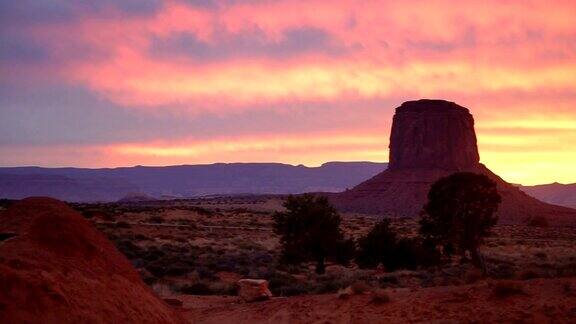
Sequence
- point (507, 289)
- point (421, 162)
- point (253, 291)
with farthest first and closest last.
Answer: point (421, 162), point (253, 291), point (507, 289)

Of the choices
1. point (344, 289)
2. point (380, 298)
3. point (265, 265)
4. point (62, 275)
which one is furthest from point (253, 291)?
point (265, 265)

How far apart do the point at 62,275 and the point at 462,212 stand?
71.0 feet

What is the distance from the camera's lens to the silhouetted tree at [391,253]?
2700 cm

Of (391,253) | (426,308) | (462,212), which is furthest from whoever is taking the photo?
(391,253)

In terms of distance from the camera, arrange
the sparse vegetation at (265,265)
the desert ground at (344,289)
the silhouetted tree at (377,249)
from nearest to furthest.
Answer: the desert ground at (344,289) < the sparse vegetation at (265,265) < the silhouetted tree at (377,249)

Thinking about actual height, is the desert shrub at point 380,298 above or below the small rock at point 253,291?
above

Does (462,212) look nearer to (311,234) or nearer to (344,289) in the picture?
(311,234)

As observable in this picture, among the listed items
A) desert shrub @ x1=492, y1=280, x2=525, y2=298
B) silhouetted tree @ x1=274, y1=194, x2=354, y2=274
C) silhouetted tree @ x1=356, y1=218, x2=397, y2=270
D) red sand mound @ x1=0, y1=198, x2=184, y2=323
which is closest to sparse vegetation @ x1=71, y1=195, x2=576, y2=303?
silhouetted tree @ x1=356, y1=218, x2=397, y2=270

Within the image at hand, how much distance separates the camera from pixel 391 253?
27516 millimetres

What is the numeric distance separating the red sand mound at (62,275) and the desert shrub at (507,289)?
6727 mm

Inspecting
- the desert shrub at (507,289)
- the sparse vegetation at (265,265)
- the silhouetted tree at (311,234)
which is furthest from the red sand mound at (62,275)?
the silhouetted tree at (311,234)

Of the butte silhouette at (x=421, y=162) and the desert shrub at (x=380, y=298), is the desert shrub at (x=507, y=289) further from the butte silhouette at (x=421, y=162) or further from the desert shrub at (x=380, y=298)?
the butte silhouette at (x=421, y=162)

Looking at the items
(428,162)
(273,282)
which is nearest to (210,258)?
(273,282)

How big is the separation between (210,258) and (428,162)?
93.0m
